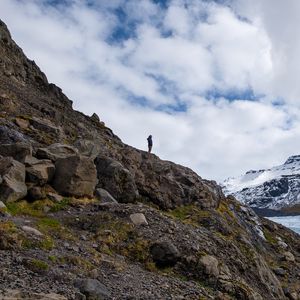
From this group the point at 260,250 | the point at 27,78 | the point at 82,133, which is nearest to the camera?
the point at 260,250

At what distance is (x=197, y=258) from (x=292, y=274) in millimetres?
19459

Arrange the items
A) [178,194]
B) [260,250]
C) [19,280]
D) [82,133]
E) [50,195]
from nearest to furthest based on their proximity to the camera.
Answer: [19,280] < [50,195] < [178,194] < [260,250] < [82,133]

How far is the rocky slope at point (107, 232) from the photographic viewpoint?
53.8 feet

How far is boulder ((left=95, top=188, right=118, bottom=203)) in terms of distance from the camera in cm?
2765

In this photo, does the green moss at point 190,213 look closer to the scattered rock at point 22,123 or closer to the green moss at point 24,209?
the green moss at point 24,209

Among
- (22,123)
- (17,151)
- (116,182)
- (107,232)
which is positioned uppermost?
(22,123)

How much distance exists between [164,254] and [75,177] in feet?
26.4

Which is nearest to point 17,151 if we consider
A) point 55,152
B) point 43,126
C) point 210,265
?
point 55,152

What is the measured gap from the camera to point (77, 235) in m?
21.1

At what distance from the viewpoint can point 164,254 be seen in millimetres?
21156

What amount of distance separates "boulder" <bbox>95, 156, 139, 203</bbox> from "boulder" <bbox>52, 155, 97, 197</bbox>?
3374 mm

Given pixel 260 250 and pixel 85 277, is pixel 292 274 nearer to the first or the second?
pixel 260 250

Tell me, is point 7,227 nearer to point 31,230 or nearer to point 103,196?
point 31,230

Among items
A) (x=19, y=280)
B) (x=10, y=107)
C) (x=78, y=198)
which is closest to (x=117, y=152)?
(x=10, y=107)
